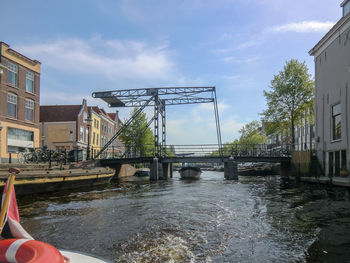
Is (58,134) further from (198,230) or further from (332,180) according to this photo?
(198,230)

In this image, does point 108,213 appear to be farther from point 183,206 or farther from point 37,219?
point 183,206

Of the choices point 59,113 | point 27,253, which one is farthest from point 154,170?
point 27,253

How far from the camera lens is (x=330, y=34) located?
52.0 ft

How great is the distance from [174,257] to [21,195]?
866 centimetres

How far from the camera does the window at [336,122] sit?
15.3 m

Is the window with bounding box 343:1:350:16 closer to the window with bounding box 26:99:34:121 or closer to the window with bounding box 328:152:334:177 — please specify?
the window with bounding box 328:152:334:177

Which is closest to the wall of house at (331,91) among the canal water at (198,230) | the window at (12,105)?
the canal water at (198,230)

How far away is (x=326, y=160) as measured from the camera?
16188 millimetres

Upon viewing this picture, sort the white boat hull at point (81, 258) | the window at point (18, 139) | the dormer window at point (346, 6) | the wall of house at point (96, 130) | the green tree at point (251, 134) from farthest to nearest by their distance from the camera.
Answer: the green tree at point (251, 134), the wall of house at point (96, 130), the window at point (18, 139), the dormer window at point (346, 6), the white boat hull at point (81, 258)

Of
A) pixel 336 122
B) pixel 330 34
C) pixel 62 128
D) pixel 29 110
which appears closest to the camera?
pixel 336 122

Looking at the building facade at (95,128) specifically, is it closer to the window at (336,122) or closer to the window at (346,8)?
the window at (336,122)

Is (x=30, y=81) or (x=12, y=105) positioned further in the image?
(x=30, y=81)

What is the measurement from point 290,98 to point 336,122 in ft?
27.1

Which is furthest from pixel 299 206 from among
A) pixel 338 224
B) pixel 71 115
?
pixel 71 115
